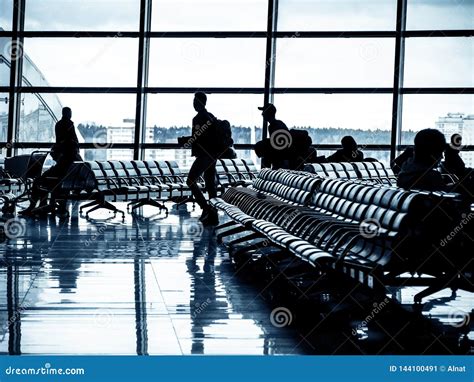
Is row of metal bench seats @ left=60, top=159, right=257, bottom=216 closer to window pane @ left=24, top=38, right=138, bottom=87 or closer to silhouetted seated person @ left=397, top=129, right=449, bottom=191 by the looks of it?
window pane @ left=24, top=38, right=138, bottom=87

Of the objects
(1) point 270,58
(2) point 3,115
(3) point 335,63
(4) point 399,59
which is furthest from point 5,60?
(4) point 399,59

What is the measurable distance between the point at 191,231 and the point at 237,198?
1031mm

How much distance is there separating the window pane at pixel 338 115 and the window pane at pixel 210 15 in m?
1.39

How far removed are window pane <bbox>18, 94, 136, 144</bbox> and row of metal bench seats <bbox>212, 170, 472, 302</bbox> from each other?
9173mm

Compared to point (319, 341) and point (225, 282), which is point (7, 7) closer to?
point (225, 282)

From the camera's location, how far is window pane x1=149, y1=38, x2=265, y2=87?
1543 cm

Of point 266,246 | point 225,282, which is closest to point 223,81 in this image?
point 266,246

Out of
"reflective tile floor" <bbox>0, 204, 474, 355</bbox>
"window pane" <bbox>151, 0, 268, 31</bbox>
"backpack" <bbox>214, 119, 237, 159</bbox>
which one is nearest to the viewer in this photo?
"reflective tile floor" <bbox>0, 204, 474, 355</bbox>

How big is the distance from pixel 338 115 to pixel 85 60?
14.4 ft

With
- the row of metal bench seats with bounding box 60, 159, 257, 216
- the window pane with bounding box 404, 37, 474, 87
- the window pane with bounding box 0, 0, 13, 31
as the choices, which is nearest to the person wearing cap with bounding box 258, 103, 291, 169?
the row of metal bench seats with bounding box 60, 159, 257, 216

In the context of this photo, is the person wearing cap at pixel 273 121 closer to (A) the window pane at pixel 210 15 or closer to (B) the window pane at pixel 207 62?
(B) the window pane at pixel 207 62

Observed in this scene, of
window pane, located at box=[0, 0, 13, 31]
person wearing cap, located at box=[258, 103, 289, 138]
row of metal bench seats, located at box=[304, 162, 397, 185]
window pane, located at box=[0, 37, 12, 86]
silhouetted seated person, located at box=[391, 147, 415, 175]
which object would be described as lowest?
row of metal bench seats, located at box=[304, 162, 397, 185]

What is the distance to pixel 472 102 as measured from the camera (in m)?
15.4

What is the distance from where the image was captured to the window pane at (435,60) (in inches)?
602
